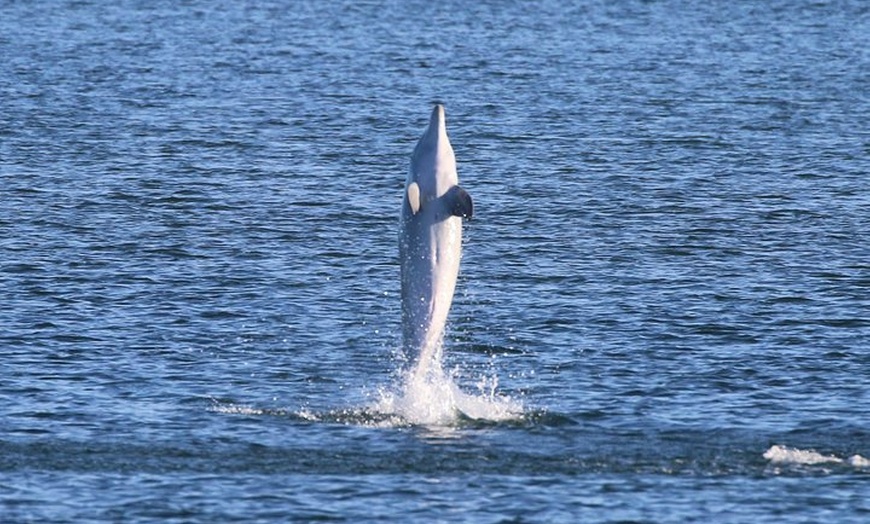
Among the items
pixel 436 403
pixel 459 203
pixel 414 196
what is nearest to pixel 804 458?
pixel 436 403

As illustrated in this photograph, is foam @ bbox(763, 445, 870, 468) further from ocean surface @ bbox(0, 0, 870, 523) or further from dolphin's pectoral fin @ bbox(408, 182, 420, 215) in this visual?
dolphin's pectoral fin @ bbox(408, 182, 420, 215)

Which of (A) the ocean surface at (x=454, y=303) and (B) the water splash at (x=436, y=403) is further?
(B) the water splash at (x=436, y=403)

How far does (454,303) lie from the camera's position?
52.2 meters

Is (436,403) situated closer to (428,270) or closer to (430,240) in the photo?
(428,270)

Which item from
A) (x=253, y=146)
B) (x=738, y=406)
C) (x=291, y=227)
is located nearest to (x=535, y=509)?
(x=738, y=406)

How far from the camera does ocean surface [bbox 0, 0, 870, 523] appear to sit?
121 ft

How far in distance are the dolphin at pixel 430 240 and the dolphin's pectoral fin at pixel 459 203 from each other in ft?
0.06

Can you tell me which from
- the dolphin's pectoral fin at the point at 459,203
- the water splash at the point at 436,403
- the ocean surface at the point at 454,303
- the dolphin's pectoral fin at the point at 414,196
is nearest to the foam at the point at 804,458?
the ocean surface at the point at 454,303

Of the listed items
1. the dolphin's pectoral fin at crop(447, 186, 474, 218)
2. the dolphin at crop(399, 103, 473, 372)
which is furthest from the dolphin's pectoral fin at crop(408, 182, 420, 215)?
the dolphin's pectoral fin at crop(447, 186, 474, 218)

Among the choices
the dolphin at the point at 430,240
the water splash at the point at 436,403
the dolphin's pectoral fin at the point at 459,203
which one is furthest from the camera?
the water splash at the point at 436,403

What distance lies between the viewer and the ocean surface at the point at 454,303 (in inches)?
1451

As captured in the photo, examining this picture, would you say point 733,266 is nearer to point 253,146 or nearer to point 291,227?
point 291,227

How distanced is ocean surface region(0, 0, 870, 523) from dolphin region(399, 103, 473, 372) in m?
2.35

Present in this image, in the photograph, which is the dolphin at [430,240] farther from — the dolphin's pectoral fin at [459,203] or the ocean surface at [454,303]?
the ocean surface at [454,303]
